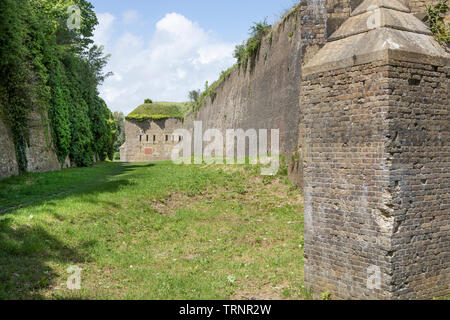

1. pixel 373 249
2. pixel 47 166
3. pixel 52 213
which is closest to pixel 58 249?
pixel 52 213

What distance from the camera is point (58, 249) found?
8211 mm

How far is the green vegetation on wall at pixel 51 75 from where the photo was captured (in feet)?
50.8

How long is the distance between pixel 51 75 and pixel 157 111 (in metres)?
26.8

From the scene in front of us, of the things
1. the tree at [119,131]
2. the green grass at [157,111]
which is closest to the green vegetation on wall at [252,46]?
the green grass at [157,111]

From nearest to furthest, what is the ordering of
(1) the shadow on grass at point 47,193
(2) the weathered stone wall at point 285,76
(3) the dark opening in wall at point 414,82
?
1. (3) the dark opening in wall at point 414,82
2. (2) the weathered stone wall at point 285,76
3. (1) the shadow on grass at point 47,193

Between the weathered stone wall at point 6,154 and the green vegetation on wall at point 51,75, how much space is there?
612mm

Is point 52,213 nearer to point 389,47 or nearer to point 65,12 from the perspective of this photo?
point 389,47

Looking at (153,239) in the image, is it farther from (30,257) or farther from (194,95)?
(194,95)

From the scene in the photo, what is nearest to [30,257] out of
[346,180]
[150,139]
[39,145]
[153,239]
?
[153,239]

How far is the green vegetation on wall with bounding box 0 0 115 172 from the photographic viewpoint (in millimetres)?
15469

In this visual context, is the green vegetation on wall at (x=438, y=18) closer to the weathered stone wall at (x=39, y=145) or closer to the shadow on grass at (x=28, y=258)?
the shadow on grass at (x=28, y=258)

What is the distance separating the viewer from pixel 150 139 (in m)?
47.0

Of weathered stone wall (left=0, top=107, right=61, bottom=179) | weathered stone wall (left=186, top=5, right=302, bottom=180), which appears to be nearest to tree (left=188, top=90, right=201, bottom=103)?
weathered stone wall (left=186, top=5, right=302, bottom=180)

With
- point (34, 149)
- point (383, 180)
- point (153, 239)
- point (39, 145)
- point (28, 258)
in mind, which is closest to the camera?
point (383, 180)
